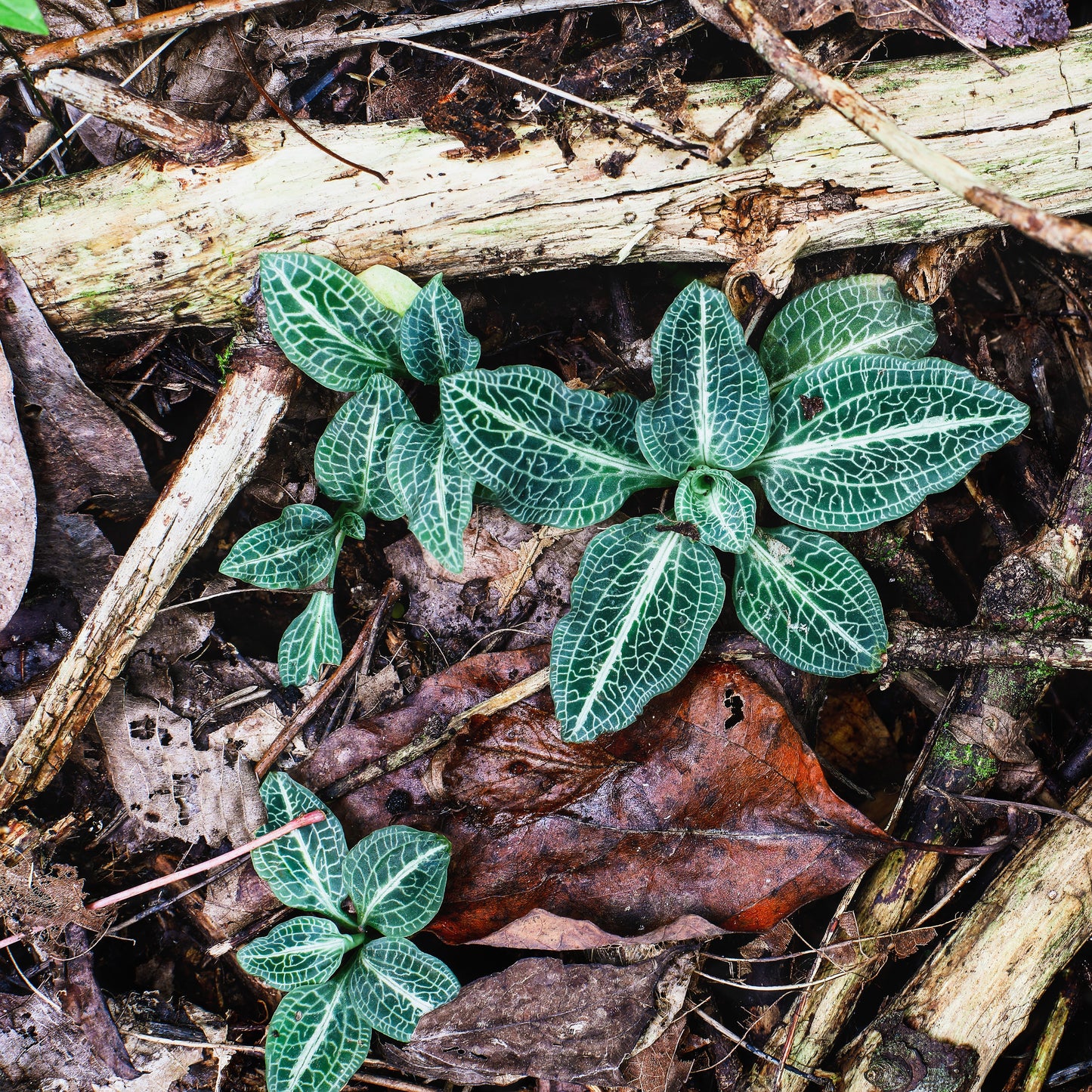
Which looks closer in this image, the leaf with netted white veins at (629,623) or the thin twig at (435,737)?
the leaf with netted white veins at (629,623)

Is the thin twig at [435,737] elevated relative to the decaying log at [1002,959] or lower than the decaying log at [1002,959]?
elevated

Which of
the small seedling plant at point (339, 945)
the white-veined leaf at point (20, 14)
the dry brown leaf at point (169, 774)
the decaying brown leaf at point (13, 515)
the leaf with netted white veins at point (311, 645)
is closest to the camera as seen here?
the white-veined leaf at point (20, 14)

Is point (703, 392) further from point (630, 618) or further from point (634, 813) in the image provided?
point (634, 813)

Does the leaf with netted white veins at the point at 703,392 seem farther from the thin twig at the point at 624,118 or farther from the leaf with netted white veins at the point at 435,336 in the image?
the leaf with netted white veins at the point at 435,336

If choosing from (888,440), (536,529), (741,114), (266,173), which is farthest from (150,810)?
(741,114)

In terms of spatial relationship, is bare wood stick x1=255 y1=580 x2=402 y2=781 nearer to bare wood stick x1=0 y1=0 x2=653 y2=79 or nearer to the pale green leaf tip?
the pale green leaf tip

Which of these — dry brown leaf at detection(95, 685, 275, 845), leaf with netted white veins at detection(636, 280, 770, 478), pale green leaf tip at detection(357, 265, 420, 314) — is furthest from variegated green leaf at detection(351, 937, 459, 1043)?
pale green leaf tip at detection(357, 265, 420, 314)

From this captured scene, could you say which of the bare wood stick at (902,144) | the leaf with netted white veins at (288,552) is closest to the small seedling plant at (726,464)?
the bare wood stick at (902,144)

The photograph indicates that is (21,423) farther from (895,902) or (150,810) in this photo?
(895,902)
